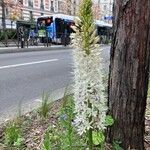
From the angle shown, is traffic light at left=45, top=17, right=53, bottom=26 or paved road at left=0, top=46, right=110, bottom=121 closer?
paved road at left=0, top=46, right=110, bottom=121

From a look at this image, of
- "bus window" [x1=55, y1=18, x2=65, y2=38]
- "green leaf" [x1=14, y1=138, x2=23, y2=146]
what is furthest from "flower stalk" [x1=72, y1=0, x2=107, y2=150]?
"bus window" [x1=55, y1=18, x2=65, y2=38]

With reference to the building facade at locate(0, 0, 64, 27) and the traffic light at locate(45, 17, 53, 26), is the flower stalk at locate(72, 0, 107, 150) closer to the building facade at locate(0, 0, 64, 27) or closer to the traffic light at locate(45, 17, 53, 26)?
the traffic light at locate(45, 17, 53, 26)

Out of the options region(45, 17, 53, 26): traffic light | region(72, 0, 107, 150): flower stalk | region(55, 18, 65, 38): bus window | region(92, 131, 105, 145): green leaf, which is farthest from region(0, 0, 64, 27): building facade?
region(72, 0, 107, 150): flower stalk

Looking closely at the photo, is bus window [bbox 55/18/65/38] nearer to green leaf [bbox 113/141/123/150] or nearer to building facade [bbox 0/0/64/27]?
building facade [bbox 0/0/64/27]

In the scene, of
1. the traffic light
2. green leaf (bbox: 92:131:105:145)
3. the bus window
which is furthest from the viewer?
the traffic light

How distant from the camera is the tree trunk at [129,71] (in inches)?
148

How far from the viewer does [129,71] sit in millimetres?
3820

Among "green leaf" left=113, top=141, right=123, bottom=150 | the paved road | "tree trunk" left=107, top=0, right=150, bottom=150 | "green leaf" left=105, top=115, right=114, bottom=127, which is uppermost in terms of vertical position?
"tree trunk" left=107, top=0, right=150, bottom=150

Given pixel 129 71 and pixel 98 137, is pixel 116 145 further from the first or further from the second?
pixel 129 71

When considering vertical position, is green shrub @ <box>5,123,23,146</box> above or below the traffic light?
above

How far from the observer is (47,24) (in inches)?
1877

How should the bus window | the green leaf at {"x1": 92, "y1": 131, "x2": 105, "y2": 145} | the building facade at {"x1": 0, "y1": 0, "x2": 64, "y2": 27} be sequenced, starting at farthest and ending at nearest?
the building facade at {"x1": 0, "y1": 0, "x2": 64, "y2": 27} → the bus window → the green leaf at {"x1": 92, "y1": 131, "x2": 105, "y2": 145}

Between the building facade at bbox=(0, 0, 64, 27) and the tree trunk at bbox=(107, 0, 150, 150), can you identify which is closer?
the tree trunk at bbox=(107, 0, 150, 150)

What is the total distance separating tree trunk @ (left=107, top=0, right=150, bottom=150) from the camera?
3750 mm
